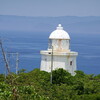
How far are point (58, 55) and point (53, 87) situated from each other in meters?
7.72

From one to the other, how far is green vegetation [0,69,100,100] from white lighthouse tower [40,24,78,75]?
1130 millimetres

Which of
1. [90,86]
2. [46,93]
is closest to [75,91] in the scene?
[90,86]

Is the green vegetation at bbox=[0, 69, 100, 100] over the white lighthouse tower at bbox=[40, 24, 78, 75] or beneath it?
beneath

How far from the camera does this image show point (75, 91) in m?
25.3

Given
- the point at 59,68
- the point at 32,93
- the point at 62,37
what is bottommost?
the point at 32,93

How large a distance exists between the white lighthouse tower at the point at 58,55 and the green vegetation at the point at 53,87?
1.13 metres

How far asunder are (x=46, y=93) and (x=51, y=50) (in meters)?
11.0

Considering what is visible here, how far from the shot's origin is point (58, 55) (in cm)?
3272

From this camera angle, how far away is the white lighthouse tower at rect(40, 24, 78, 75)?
108 feet

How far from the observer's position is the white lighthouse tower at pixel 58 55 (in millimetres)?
32812

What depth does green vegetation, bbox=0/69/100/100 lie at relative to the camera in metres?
19.7

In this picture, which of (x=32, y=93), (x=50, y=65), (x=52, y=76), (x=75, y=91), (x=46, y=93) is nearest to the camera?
(x=32, y=93)

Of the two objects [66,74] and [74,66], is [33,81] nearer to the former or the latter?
[66,74]

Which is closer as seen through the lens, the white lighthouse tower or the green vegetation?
the green vegetation
